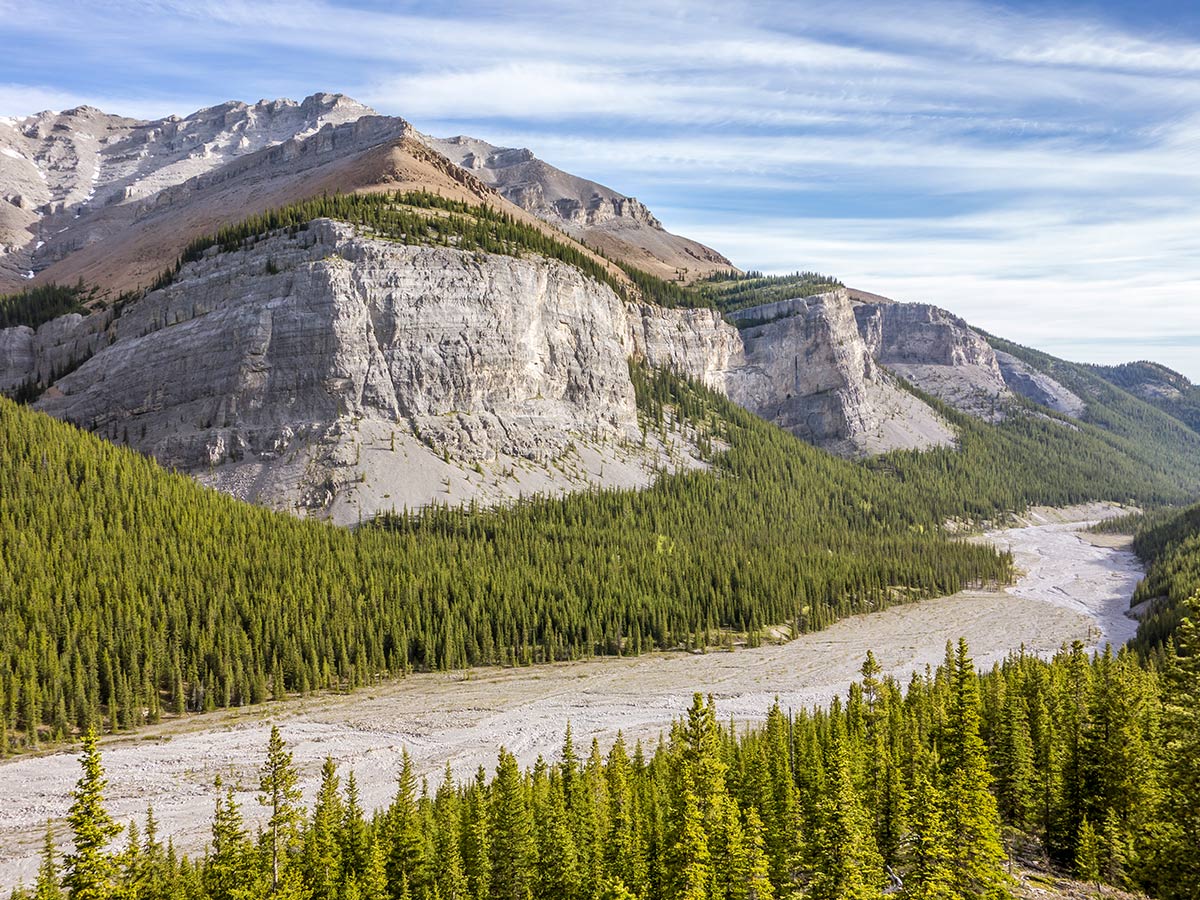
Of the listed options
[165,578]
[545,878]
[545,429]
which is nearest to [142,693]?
[165,578]

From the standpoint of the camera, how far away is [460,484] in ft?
464

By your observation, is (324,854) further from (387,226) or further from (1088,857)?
(387,226)

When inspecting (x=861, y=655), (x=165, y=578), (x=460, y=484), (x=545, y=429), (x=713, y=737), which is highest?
(x=545, y=429)

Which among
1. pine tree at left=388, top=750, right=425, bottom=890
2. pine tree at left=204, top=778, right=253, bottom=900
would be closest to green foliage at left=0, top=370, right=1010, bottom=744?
pine tree at left=204, top=778, right=253, bottom=900

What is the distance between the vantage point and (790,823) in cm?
4203

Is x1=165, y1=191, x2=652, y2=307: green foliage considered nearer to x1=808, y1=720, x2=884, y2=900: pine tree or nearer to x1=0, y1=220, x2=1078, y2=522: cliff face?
x1=0, y1=220, x2=1078, y2=522: cliff face

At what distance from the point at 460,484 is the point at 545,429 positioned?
31694mm

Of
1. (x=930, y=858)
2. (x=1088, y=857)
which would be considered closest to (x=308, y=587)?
(x=1088, y=857)

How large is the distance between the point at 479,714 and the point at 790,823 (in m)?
44.8

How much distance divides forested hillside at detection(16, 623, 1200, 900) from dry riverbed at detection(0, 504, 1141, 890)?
379 inches

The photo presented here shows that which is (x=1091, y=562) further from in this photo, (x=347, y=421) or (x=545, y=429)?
(x=347, y=421)

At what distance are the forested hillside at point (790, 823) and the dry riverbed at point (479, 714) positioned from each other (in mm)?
9617

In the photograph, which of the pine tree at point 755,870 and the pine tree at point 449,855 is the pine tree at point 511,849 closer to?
the pine tree at point 449,855

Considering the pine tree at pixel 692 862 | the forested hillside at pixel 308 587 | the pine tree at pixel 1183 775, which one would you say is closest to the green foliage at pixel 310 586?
the forested hillside at pixel 308 587
